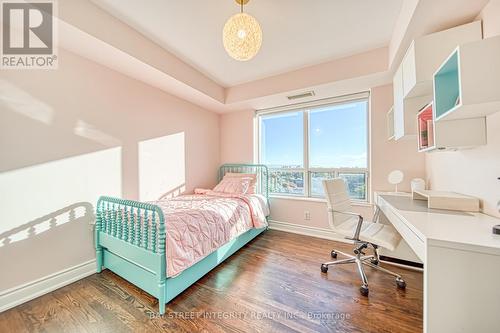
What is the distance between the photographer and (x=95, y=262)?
6.62ft

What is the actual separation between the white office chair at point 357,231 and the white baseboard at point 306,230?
0.61 meters

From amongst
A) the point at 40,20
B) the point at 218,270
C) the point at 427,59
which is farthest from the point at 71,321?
the point at 427,59

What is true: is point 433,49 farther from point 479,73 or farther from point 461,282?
point 461,282

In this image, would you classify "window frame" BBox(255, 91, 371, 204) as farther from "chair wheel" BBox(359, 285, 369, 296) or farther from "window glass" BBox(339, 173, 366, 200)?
"chair wheel" BBox(359, 285, 369, 296)

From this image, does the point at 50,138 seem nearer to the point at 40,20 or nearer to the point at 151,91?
the point at 40,20

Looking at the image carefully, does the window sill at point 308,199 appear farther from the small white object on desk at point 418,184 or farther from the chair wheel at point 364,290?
the chair wheel at point 364,290

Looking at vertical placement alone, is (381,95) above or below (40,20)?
below

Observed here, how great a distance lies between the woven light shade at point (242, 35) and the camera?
4.85ft

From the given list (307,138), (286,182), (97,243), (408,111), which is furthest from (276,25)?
(97,243)

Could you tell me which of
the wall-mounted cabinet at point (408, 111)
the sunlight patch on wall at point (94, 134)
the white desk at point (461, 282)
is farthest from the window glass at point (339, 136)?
the sunlight patch on wall at point (94, 134)

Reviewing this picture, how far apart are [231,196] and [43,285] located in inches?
80.4

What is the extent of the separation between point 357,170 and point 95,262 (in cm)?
358

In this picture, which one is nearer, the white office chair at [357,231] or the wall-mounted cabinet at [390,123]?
the white office chair at [357,231]

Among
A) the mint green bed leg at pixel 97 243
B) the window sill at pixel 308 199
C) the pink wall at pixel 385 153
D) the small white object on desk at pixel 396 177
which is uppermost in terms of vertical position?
the pink wall at pixel 385 153
